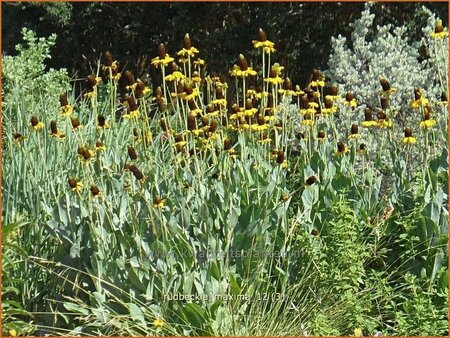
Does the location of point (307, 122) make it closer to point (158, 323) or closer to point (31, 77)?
point (158, 323)

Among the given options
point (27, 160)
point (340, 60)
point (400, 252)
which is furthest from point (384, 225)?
point (340, 60)

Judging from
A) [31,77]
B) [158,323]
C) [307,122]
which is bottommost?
[158,323]

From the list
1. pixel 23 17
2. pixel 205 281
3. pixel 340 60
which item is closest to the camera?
pixel 205 281

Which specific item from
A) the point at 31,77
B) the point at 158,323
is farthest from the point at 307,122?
the point at 31,77

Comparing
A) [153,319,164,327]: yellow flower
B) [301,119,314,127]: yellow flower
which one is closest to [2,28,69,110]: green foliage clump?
[301,119,314,127]: yellow flower

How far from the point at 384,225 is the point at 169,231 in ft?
3.92

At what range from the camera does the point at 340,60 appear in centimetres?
702

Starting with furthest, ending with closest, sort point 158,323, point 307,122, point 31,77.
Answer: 1. point 31,77
2. point 307,122
3. point 158,323

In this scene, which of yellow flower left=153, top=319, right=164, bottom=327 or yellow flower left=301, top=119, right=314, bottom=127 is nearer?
yellow flower left=153, top=319, right=164, bottom=327

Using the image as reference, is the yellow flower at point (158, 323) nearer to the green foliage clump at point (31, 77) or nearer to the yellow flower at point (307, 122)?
the yellow flower at point (307, 122)

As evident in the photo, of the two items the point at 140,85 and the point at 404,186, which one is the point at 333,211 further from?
the point at 140,85

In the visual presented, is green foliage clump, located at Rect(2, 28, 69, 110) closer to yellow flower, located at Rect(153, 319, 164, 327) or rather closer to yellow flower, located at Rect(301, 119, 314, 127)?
yellow flower, located at Rect(301, 119, 314, 127)

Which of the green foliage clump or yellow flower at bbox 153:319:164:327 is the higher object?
the green foliage clump

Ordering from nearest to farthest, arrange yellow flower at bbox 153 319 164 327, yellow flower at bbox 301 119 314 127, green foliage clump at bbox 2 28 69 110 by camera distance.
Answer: yellow flower at bbox 153 319 164 327 → yellow flower at bbox 301 119 314 127 → green foliage clump at bbox 2 28 69 110
